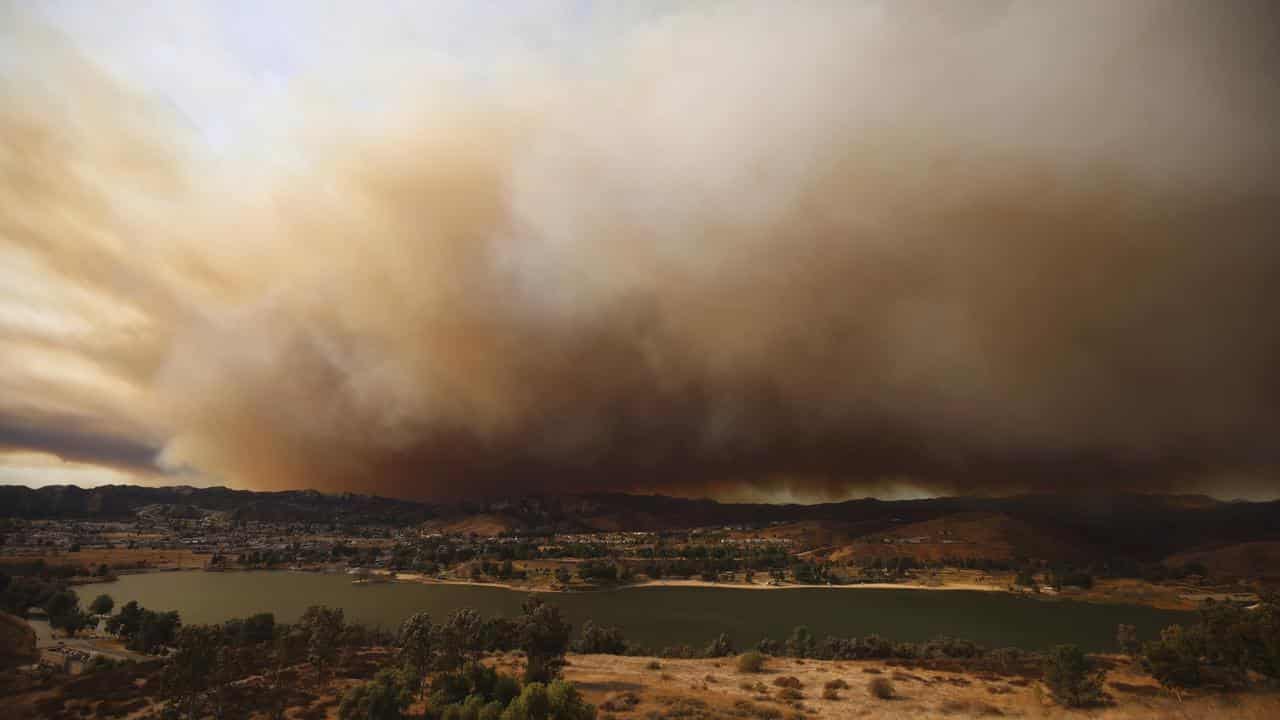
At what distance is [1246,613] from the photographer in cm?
5081

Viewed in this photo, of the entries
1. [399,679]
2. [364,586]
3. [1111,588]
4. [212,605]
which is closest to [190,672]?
[399,679]

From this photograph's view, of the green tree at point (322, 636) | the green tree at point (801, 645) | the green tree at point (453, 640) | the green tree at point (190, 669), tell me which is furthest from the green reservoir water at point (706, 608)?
the green tree at point (190, 669)

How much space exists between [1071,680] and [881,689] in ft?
46.5

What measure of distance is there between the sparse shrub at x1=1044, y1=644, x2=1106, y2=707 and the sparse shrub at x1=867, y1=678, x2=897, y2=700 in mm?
12152

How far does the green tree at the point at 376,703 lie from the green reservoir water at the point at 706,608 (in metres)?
61.3

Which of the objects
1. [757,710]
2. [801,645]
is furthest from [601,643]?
[757,710]

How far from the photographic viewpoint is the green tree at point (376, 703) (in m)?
41.3

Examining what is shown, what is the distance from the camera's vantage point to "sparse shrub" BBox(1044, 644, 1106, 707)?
4675 cm

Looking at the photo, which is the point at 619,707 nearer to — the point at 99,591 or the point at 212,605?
the point at 212,605

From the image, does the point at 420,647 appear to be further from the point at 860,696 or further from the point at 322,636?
the point at 860,696

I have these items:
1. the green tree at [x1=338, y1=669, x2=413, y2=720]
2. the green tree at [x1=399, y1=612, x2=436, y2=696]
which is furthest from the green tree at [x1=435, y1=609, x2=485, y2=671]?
the green tree at [x1=338, y1=669, x2=413, y2=720]

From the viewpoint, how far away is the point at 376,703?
41.6 metres

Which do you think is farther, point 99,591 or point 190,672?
point 99,591

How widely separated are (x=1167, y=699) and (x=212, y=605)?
17282 centimetres
